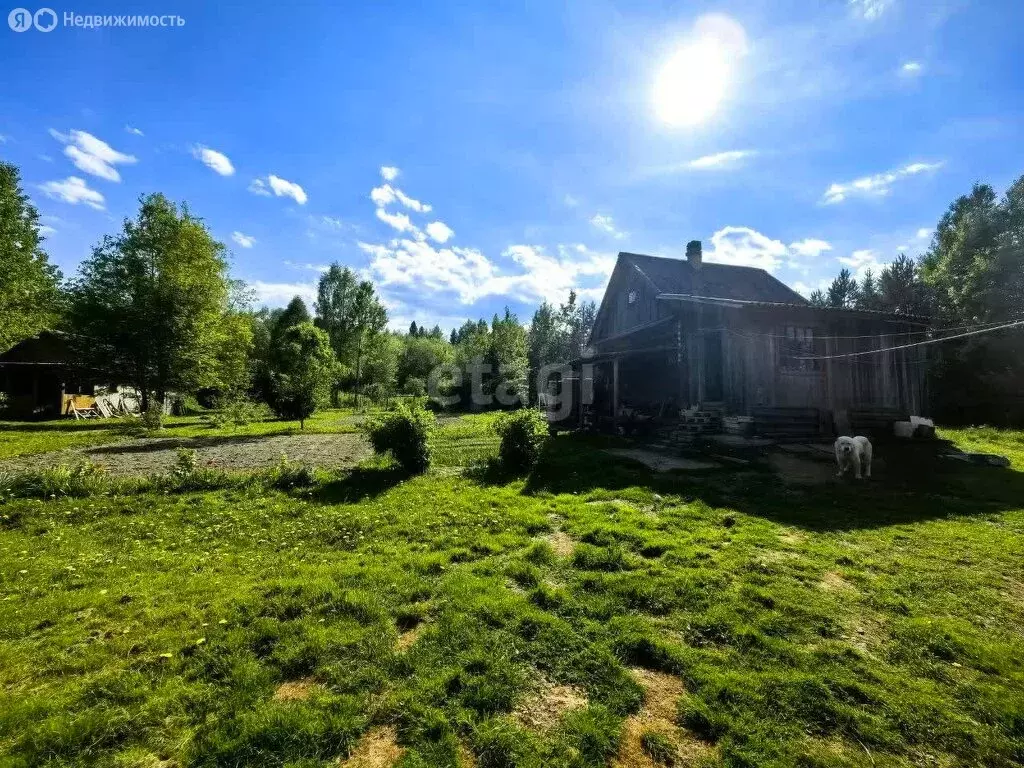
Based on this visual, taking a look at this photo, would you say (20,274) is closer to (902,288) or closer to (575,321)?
→ (575,321)

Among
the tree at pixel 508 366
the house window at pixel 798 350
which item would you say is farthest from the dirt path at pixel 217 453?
the tree at pixel 508 366

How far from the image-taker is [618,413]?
15.6 meters

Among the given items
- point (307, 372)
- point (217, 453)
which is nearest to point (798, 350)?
point (217, 453)

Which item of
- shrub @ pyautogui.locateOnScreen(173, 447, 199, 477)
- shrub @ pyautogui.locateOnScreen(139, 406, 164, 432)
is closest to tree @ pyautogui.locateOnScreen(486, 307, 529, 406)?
shrub @ pyautogui.locateOnScreen(139, 406, 164, 432)

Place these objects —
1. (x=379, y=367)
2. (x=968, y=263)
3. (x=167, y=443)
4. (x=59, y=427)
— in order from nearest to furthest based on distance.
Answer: (x=167, y=443) → (x=59, y=427) → (x=968, y=263) → (x=379, y=367)

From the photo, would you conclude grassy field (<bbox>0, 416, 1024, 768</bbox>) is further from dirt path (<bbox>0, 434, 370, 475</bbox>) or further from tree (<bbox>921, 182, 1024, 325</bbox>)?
tree (<bbox>921, 182, 1024, 325</bbox>)

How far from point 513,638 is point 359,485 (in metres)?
5.86

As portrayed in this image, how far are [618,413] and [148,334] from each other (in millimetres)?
23810

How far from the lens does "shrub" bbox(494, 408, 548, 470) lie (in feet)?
31.9

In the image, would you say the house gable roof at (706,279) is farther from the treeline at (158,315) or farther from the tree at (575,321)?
the tree at (575,321)

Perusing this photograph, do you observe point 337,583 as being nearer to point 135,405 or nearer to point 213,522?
point 213,522

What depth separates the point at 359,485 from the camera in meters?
8.35

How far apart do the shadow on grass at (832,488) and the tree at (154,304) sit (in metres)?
22.6

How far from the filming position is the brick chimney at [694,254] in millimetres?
20031
